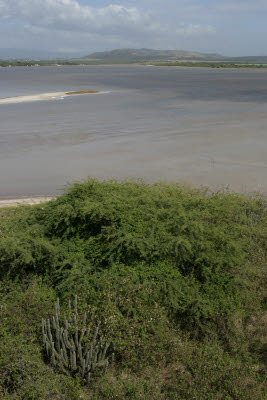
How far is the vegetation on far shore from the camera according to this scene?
7.04 meters

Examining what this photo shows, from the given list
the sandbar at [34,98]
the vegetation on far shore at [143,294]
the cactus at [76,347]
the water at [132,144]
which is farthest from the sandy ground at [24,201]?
the sandbar at [34,98]

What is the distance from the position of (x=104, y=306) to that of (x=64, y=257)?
2.31m

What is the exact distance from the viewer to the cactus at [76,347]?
23.9ft

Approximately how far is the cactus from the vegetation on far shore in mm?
188

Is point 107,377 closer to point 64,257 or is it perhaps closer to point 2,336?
point 2,336

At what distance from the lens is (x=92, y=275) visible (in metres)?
8.90

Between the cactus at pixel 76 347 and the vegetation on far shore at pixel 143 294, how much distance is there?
0.62 feet

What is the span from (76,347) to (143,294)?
1827 mm

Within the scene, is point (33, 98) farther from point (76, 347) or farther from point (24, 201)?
point (76, 347)

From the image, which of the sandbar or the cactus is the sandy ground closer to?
the cactus

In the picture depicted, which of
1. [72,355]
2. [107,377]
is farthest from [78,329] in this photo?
[107,377]

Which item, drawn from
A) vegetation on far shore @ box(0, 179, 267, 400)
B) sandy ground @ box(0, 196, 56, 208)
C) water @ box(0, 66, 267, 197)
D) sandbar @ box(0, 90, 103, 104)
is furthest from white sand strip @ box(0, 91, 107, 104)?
vegetation on far shore @ box(0, 179, 267, 400)

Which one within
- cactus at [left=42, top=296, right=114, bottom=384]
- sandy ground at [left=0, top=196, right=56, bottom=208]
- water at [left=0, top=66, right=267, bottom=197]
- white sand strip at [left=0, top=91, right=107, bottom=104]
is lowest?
cactus at [left=42, top=296, right=114, bottom=384]

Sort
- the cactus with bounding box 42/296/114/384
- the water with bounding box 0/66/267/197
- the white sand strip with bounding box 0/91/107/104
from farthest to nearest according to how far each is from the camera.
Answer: the white sand strip with bounding box 0/91/107/104 → the water with bounding box 0/66/267/197 → the cactus with bounding box 42/296/114/384
